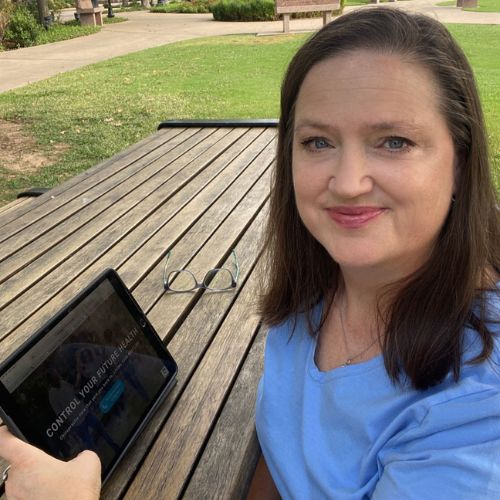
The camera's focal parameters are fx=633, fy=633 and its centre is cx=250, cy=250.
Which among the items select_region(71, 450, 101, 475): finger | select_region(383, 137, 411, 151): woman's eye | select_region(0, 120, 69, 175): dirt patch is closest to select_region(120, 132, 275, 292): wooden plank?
select_region(71, 450, 101, 475): finger

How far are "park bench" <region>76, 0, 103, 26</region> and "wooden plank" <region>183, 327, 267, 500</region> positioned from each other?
2037 centimetres

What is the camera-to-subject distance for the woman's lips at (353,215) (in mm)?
1201

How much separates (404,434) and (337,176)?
494 millimetres

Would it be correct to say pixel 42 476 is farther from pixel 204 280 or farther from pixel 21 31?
pixel 21 31

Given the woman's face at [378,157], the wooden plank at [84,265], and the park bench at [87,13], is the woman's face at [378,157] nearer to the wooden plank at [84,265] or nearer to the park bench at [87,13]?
the wooden plank at [84,265]

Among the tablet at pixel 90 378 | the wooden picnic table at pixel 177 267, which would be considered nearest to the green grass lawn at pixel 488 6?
the wooden picnic table at pixel 177 267

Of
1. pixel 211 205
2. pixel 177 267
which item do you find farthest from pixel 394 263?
pixel 211 205

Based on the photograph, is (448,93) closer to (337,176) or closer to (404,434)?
(337,176)

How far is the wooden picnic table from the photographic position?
1.57 meters

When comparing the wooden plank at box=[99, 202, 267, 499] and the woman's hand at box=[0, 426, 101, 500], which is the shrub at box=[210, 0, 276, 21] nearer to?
the wooden plank at box=[99, 202, 267, 499]

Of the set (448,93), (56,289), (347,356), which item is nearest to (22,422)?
(347,356)

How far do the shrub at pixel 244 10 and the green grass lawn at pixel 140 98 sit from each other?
7.10m

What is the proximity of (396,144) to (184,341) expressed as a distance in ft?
3.65

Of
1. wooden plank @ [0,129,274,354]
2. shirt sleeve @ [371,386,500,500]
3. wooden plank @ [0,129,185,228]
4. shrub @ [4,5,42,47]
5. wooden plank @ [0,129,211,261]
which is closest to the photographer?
shirt sleeve @ [371,386,500,500]
